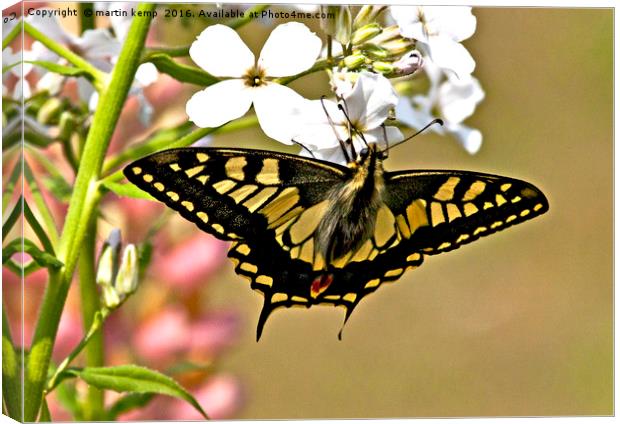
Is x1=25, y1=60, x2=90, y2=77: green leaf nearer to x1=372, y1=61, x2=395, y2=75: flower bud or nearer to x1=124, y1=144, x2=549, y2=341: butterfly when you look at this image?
x1=124, y1=144, x2=549, y2=341: butterfly

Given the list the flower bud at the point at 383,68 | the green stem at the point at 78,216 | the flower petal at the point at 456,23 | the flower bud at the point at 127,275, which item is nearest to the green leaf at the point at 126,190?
the green stem at the point at 78,216

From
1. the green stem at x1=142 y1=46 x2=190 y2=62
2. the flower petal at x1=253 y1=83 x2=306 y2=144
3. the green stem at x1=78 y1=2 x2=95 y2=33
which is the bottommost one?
the flower petal at x1=253 y1=83 x2=306 y2=144

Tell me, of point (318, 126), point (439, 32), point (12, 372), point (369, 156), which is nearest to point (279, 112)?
point (318, 126)

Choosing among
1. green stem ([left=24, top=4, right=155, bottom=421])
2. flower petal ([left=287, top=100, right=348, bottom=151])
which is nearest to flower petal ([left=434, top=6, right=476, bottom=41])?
flower petal ([left=287, top=100, right=348, bottom=151])

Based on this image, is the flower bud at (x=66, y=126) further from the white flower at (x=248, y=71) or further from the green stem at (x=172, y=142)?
the white flower at (x=248, y=71)

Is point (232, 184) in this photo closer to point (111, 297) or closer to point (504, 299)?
point (111, 297)

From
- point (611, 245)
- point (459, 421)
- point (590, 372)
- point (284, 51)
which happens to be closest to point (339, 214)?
point (284, 51)

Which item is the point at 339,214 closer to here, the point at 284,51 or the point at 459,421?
the point at 284,51
